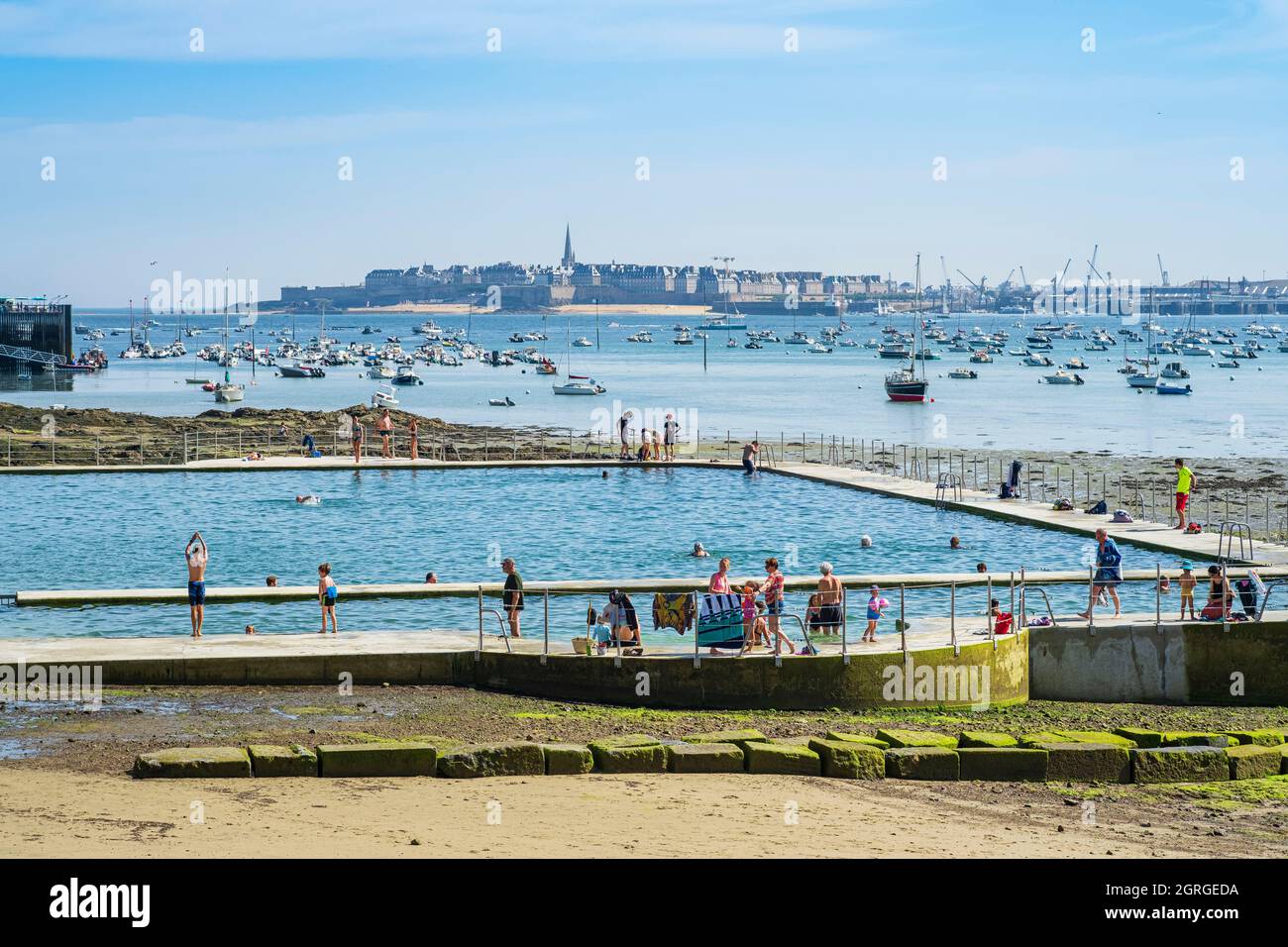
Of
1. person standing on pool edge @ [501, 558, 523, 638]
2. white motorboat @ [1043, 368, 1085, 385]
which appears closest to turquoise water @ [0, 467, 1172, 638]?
person standing on pool edge @ [501, 558, 523, 638]

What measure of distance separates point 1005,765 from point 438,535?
22.8 meters

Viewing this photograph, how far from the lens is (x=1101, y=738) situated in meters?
17.6

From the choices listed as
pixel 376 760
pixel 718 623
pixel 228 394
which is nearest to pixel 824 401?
pixel 228 394

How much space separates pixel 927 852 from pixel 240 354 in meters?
177

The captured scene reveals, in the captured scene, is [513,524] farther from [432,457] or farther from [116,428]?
[116,428]

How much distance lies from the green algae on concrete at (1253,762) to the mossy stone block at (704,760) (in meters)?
5.42

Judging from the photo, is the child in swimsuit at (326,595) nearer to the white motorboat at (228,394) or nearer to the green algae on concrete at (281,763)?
the green algae on concrete at (281,763)

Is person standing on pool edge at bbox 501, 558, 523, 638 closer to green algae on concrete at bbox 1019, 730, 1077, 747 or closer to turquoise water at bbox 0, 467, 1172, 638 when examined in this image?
turquoise water at bbox 0, 467, 1172, 638

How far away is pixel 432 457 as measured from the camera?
5616 centimetres

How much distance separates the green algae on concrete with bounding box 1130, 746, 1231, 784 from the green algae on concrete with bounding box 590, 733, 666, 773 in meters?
5.11

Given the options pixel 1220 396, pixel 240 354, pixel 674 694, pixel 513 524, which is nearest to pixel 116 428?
pixel 513 524

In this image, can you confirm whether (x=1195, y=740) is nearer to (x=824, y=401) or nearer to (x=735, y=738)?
(x=735, y=738)
